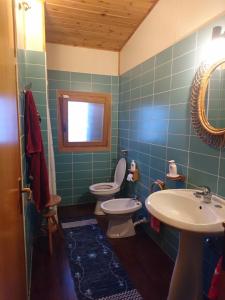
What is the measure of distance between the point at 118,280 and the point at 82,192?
1.75 m

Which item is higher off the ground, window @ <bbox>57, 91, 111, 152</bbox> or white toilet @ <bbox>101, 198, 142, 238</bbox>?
window @ <bbox>57, 91, 111, 152</bbox>

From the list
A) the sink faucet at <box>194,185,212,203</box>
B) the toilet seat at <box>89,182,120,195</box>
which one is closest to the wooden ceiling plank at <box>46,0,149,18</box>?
the sink faucet at <box>194,185,212,203</box>

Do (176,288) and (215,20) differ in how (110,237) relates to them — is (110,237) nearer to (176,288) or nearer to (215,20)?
(176,288)

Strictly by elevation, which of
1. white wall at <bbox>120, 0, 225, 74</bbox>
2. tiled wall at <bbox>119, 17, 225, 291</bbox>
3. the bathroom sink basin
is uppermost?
white wall at <bbox>120, 0, 225, 74</bbox>

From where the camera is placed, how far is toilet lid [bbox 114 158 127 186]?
10.1ft

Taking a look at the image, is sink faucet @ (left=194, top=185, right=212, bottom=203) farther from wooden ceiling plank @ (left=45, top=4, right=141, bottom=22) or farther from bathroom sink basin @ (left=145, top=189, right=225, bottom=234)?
wooden ceiling plank @ (left=45, top=4, right=141, bottom=22)

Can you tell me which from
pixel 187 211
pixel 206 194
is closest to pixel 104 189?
pixel 187 211

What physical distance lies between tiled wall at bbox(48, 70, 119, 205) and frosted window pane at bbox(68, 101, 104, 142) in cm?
22

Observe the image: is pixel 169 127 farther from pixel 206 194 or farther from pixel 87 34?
pixel 87 34

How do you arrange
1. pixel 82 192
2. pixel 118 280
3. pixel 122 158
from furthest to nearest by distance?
1. pixel 82 192
2. pixel 122 158
3. pixel 118 280

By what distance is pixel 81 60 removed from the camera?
122 inches

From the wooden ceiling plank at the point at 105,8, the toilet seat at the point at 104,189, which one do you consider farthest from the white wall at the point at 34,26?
the toilet seat at the point at 104,189

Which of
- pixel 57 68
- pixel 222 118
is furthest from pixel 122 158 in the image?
pixel 222 118

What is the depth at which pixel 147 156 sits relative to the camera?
2.49 metres
